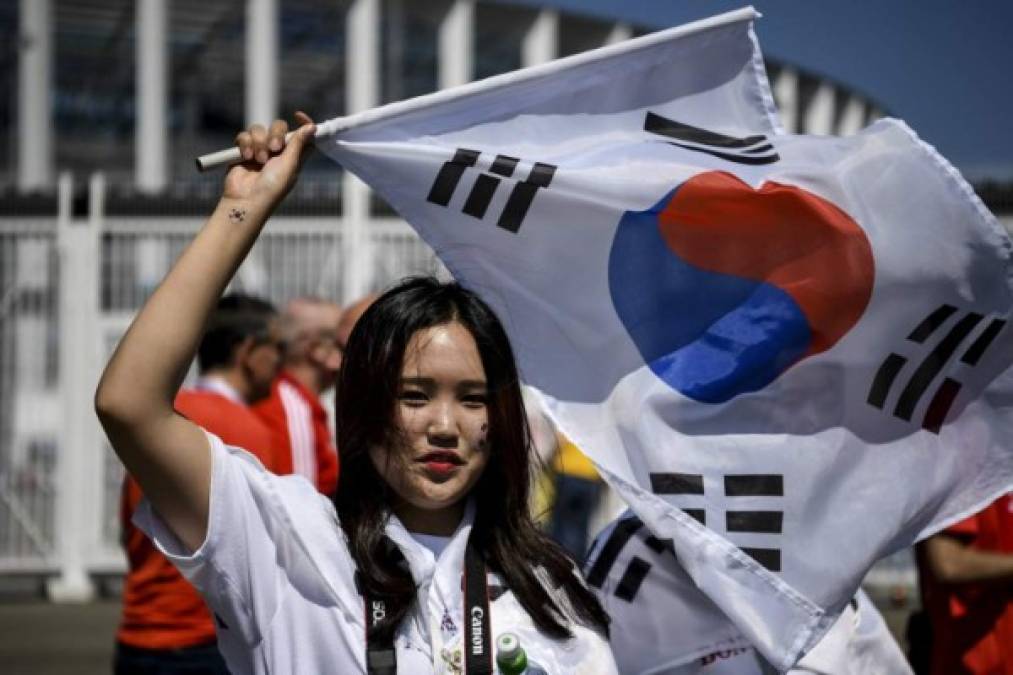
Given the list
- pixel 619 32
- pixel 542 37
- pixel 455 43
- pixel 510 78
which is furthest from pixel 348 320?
pixel 619 32

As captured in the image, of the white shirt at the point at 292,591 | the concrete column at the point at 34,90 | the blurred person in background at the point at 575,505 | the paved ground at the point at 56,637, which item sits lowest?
the paved ground at the point at 56,637

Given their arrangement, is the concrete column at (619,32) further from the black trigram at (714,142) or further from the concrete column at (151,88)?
the black trigram at (714,142)

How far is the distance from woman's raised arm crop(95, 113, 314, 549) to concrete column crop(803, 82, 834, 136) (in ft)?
86.4

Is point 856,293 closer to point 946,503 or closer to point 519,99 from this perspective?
point 946,503

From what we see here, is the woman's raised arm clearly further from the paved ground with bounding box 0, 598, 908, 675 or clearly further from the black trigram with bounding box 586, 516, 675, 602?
the paved ground with bounding box 0, 598, 908, 675

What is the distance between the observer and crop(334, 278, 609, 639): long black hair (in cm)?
233

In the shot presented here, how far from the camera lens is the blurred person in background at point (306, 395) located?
5.45 meters

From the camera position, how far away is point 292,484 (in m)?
2.30

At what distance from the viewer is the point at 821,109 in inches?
1100

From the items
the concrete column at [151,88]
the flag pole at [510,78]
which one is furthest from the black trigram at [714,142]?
the concrete column at [151,88]

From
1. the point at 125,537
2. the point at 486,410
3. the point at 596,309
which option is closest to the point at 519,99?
the point at 596,309

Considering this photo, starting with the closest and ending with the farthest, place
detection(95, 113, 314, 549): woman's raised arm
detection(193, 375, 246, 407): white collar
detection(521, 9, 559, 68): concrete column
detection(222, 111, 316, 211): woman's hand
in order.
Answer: detection(95, 113, 314, 549): woman's raised arm < detection(222, 111, 316, 211): woman's hand < detection(193, 375, 246, 407): white collar < detection(521, 9, 559, 68): concrete column

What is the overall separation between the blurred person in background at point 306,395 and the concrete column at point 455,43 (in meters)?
12.1

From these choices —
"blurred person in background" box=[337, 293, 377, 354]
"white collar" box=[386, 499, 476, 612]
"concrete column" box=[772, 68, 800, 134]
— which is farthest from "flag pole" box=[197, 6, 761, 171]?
"concrete column" box=[772, 68, 800, 134]
